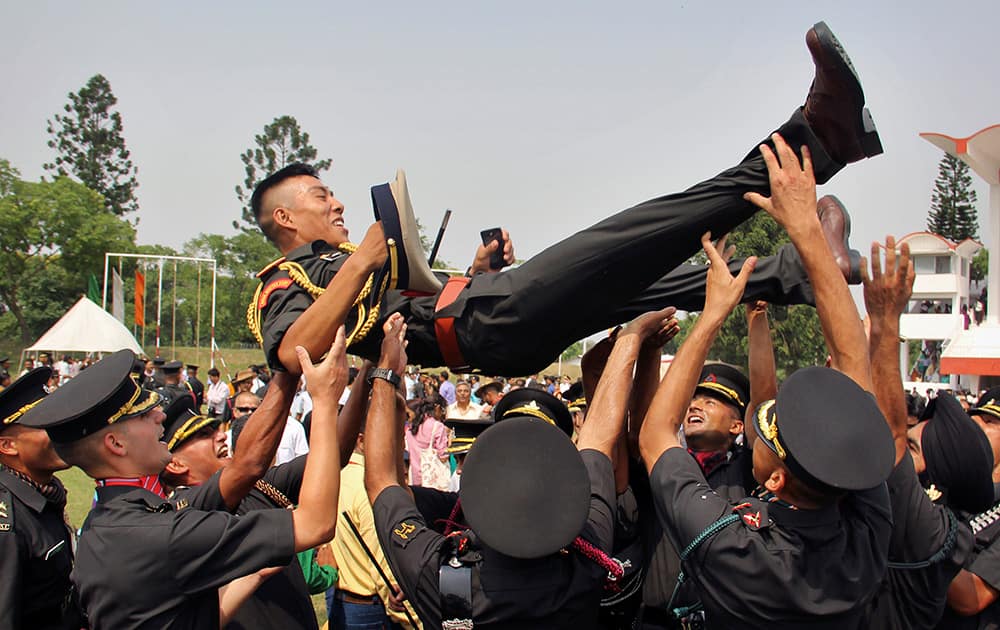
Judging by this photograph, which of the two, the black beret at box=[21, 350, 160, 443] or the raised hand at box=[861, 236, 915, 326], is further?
the raised hand at box=[861, 236, 915, 326]

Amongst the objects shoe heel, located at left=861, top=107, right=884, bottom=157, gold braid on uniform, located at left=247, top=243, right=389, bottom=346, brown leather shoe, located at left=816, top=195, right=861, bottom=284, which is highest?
shoe heel, located at left=861, top=107, right=884, bottom=157

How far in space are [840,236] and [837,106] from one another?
0.58m

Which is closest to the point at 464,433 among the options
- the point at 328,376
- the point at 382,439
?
the point at 382,439

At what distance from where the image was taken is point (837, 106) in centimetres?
286

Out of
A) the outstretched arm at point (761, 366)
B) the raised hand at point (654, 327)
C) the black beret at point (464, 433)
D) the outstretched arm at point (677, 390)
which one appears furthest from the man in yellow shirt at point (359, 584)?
the outstretched arm at point (677, 390)

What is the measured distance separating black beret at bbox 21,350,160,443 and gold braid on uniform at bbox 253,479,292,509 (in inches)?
36.9

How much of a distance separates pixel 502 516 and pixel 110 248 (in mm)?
44939

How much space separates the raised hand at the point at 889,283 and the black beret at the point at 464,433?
1757 millimetres

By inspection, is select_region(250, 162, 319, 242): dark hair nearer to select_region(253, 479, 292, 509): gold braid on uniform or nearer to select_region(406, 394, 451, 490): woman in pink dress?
select_region(253, 479, 292, 509): gold braid on uniform

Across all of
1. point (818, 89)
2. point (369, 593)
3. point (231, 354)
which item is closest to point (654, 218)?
point (818, 89)

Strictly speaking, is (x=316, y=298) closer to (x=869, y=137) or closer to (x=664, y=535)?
(x=664, y=535)

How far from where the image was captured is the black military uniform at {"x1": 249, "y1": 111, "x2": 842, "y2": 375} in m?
3.15

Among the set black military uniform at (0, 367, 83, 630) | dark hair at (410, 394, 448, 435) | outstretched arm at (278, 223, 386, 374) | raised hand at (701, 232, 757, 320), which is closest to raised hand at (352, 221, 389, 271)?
outstretched arm at (278, 223, 386, 374)

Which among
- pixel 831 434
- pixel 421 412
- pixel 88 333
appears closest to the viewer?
pixel 831 434
